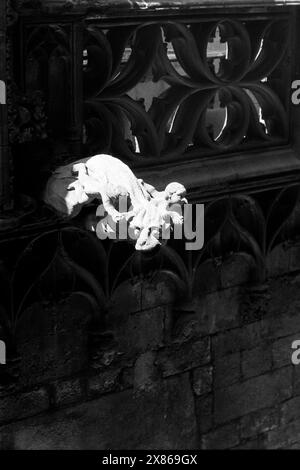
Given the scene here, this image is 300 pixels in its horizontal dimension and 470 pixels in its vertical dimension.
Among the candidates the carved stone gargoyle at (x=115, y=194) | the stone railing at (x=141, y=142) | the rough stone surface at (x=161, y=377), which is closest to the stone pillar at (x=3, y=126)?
the stone railing at (x=141, y=142)

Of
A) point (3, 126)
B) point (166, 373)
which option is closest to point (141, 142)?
point (3, 126)

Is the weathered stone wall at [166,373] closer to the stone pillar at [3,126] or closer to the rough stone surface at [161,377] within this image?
the rough stone surface at [161,377]

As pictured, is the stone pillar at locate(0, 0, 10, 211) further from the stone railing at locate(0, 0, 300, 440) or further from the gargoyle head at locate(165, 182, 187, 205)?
the gargoyle head at locate(165, 182, 187, 205)

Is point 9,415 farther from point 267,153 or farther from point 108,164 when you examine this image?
point 267,153

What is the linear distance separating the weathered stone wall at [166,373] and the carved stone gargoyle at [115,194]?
869mm

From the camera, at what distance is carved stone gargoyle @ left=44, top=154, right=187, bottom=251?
6832mm

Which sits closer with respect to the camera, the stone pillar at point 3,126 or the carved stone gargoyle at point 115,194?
the carved stone gargoyle at point 115,194

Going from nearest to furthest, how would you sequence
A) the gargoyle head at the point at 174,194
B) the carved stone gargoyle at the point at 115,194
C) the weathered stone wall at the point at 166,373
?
the carved stone gargoyle at the point at 115,194 → the gargoyle head at the point at 174,194 → the weathered stone wall at the point at 166,373

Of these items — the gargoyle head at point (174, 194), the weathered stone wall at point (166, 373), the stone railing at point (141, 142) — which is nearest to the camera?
the gargoyle head at point (174, 194)

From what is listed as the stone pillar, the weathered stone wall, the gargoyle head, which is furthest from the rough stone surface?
the gargoyle head

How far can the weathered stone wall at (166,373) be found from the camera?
807cm

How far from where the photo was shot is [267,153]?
8812mm

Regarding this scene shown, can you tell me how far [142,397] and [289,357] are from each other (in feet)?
4.24
